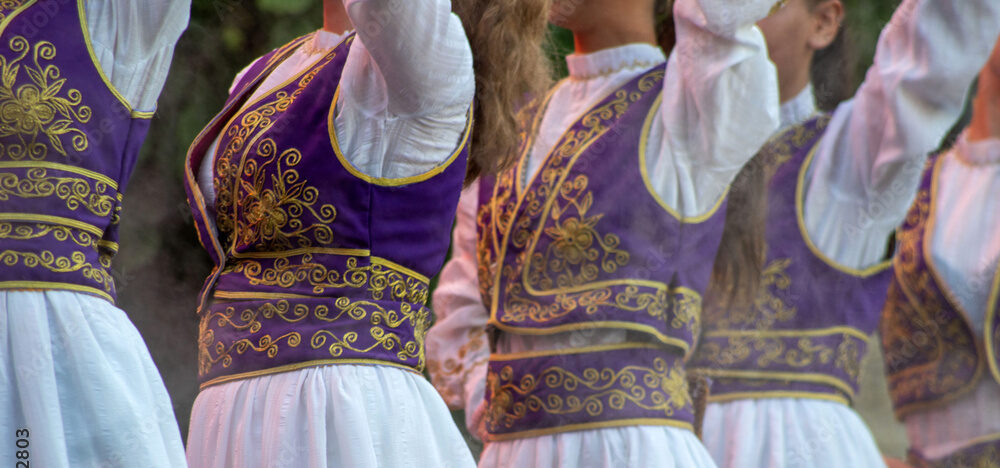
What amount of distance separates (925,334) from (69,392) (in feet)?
6.07

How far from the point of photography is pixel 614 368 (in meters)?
2.11

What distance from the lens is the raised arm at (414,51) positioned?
1.71 m

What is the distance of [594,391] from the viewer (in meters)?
2.10

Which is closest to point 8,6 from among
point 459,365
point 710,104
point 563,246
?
point 563,246

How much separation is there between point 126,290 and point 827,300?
4.04 ft

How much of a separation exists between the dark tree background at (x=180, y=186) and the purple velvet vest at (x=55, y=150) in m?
0.36

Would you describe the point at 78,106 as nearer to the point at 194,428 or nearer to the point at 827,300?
the point at 194,428

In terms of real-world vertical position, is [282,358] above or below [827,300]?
below

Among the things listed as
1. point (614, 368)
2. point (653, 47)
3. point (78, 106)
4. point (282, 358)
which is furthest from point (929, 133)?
point (78, 106)

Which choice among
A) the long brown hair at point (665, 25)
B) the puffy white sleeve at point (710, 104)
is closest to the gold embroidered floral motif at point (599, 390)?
the puffy white sleeve at point (710, 104)

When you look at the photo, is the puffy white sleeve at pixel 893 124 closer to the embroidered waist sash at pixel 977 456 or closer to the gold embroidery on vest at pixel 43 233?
the embroidered waist sash at pixel 977 456

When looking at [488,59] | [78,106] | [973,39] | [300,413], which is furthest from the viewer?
[973,39]

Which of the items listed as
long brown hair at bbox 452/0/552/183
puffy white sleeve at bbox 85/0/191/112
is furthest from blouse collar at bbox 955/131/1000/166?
puffy white sleeve at bbox 85/0/191/112

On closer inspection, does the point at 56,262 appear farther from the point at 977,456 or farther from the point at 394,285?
the point at 977,456
